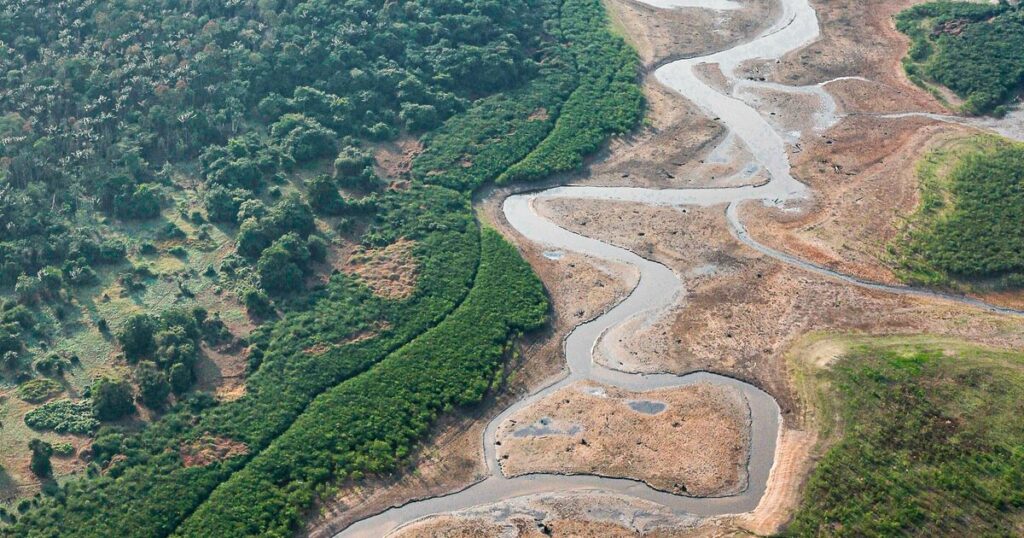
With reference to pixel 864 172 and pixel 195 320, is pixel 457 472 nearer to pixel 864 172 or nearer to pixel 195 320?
pixel 195 320

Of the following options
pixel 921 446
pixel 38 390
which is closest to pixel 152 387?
pixel 38 390

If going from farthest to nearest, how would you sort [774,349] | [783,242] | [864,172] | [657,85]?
[657,85]
[864,172]
[783,242]
[774,349]

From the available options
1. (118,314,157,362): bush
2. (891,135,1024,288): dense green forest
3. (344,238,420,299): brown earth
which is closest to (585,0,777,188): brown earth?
(891,135,1024,288): dense green forest

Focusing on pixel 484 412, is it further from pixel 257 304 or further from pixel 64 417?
pixel 64 417

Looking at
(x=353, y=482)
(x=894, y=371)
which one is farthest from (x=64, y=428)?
(x=894, y=371)

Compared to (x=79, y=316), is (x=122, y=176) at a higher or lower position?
higher

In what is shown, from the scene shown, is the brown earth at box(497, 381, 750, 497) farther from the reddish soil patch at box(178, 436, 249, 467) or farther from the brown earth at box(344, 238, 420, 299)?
the reddish soil patch at box(178, 436, 249, 467)
